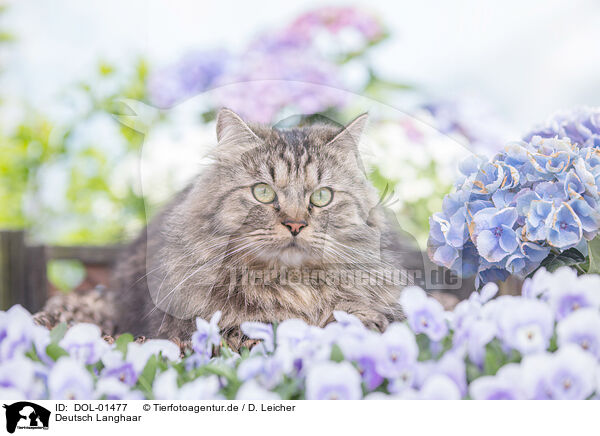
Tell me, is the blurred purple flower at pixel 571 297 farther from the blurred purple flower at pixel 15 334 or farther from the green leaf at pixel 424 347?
the blurred purple flower at pixel 15 334

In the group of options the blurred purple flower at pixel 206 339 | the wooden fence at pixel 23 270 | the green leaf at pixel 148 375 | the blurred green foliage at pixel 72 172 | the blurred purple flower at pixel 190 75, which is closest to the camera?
the green leaf at pixel 148 375

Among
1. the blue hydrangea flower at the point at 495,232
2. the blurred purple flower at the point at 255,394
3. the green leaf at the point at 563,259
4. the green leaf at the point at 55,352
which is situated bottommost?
the blurred purple flower at the point at 255,394

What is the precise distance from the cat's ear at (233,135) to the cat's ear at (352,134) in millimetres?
150

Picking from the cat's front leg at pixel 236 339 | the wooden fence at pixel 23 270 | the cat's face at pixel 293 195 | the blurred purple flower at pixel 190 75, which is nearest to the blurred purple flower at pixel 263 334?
the cat's front leg at pixel 236 339

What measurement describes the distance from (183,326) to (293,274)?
0.24 metres

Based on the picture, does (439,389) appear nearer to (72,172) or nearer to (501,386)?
(501,386)

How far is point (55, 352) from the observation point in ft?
2.45

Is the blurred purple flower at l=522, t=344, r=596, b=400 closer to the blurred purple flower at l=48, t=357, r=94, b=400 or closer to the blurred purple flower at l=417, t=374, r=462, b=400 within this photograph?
the blurred purple flower at l=417, t=374, r=462, b=400

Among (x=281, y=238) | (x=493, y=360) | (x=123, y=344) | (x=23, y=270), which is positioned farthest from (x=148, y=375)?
(x=23, y=270)

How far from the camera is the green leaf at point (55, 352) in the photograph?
743 mm

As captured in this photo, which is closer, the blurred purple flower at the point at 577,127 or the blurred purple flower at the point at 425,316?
the blurred purple flower at the point at 425,316
